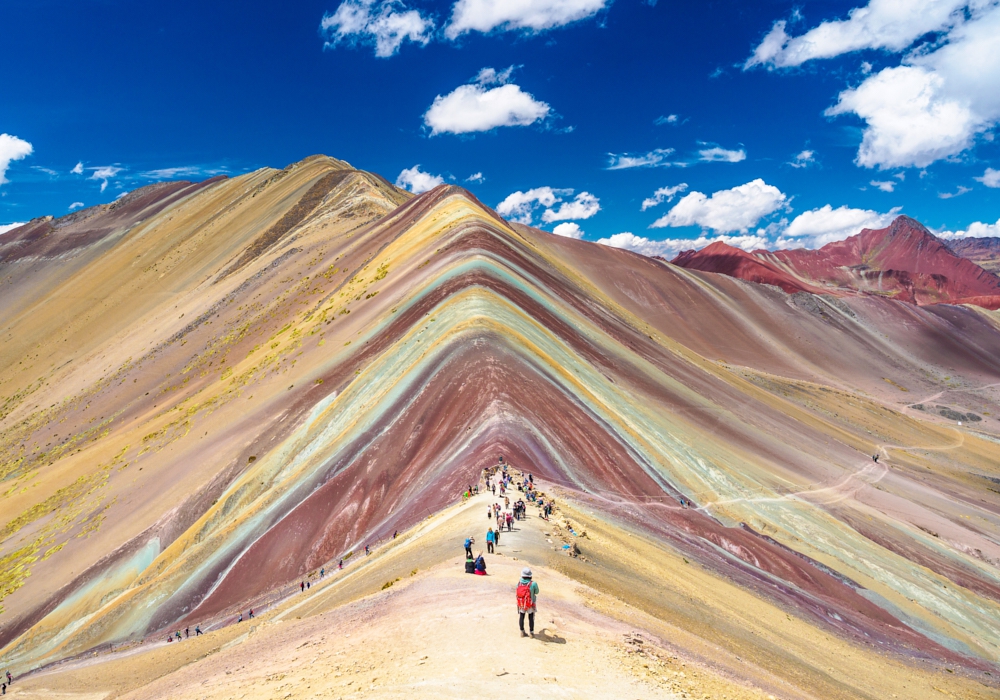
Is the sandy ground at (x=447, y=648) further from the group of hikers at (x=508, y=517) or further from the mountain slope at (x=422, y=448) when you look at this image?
the mountain slope at (x=422, y=448)

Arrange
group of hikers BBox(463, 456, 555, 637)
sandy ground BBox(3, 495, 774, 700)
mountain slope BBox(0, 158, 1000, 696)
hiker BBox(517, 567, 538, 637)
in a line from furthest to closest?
mountain slope BBox(0, 158, 1000, 696)
group of hikers BBox(463, 456, 555, 637)
hiker BBox(517, 567, 538, 637)
sandy ground BBox(3, 495, 774, 700)

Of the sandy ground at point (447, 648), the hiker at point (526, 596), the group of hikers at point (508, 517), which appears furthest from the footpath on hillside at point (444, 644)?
the hiker at point (526, 596)

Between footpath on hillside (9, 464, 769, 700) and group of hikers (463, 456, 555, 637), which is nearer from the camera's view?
footpath on hillside (9, 464, 769, 700)

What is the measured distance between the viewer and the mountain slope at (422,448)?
26609 mm

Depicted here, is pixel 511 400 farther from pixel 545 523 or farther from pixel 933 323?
pixel 933 323

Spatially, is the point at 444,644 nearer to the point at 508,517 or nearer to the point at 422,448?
the point at 508,517

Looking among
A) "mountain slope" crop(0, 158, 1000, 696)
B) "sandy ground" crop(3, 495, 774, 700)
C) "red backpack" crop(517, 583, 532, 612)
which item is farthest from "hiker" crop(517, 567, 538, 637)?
"mountain slope" crop(0, 158, 1000, 696)

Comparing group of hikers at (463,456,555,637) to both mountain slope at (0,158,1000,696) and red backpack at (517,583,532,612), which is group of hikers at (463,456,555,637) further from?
mountain slope at (0,158,1000,696)

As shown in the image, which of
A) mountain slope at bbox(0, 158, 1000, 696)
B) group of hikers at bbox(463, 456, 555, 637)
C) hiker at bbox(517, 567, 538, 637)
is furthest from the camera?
mountain slope at bbox(0, 158, 1000, 696)

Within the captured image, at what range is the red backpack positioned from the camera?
35.2 feet

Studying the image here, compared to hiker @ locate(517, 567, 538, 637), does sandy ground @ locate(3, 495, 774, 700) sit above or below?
below

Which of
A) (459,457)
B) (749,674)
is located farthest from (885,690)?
(459,457)

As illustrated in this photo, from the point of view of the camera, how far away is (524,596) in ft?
35.3

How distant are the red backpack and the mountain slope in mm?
8293
